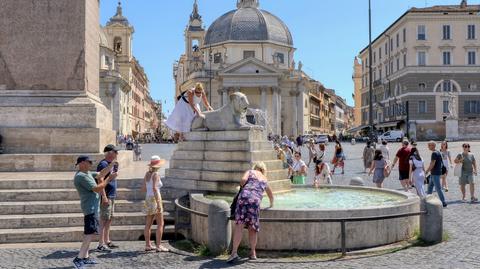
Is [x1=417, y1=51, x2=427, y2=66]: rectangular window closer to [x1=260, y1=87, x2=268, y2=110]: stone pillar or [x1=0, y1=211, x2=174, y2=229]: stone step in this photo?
[x1=260, y1=87, x2=268, y2=110]: stone pillar

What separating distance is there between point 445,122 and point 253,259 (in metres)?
55.4

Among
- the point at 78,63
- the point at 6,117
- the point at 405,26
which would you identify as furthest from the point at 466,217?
the point at 405,26

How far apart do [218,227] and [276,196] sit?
8.63 feet

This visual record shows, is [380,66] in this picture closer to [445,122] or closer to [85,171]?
[445,122]

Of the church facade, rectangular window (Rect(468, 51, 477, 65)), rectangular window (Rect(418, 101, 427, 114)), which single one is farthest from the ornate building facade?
rectangular window (Rect(468, 51, 477, 65))

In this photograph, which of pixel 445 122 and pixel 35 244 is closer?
pixel 35 244

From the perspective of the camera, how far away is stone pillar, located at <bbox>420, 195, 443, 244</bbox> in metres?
7.84

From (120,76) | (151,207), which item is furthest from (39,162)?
(120,76)

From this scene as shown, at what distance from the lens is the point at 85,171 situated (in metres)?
6.52

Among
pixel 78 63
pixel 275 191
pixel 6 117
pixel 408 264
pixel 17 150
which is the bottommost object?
pixel 408 264

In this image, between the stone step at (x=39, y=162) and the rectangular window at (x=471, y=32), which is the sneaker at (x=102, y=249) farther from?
the rectangular window at (x=471, y=32)

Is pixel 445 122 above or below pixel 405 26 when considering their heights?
below

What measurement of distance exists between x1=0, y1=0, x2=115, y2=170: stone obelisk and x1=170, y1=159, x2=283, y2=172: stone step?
2.33 metres

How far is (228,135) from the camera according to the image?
30.9ft
